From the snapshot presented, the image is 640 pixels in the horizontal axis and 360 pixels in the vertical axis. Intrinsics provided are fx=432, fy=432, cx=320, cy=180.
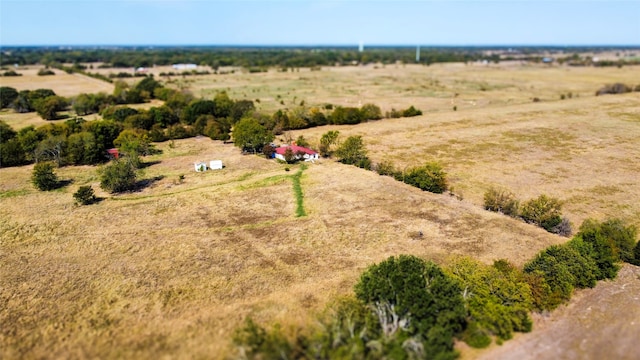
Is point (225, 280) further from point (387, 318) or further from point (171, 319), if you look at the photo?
point (387, 318)

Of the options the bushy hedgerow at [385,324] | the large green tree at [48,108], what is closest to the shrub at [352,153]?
the bushy hedgerow at [385,324]

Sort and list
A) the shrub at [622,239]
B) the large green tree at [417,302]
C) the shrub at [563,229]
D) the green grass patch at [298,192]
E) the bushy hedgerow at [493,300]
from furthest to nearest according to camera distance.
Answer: the green grass patch at [298,192] → the shrub at [563,229] → the shrub at [622,239] → the bushy hedgerow at [493,300] → the large green tree at [417,302]

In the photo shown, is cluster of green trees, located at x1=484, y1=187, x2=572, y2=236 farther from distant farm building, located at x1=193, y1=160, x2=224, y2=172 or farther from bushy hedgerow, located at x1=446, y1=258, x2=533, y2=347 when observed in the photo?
distant farm building, located at x1=193, y1=160, x2=224, y2=172

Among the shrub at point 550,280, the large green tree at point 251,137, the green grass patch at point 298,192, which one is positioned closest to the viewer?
the shrub at point 550,280

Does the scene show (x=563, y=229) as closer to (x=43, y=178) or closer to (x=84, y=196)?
(x=84, y=196)

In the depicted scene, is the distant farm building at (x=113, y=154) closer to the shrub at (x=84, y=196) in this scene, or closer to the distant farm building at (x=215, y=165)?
the distant farm building at (x=215, y=165)
